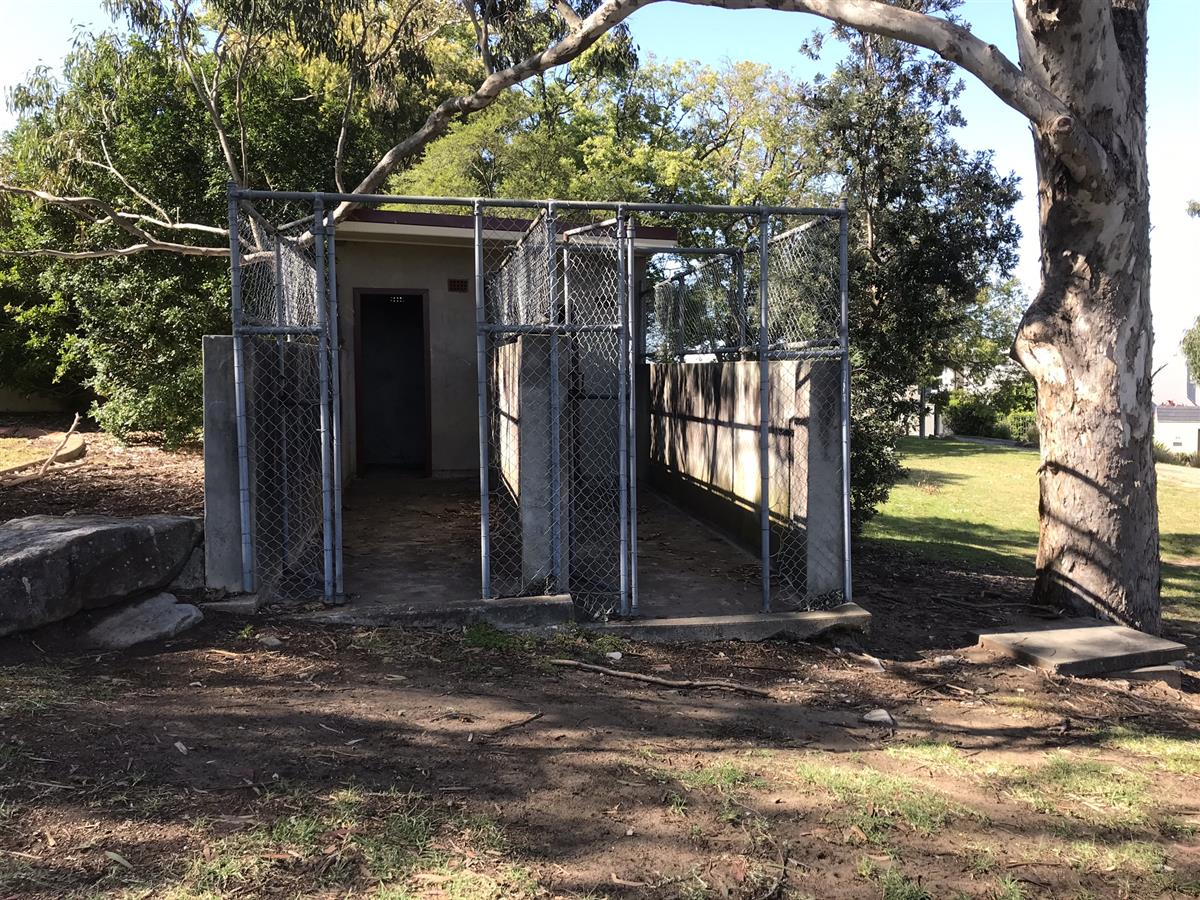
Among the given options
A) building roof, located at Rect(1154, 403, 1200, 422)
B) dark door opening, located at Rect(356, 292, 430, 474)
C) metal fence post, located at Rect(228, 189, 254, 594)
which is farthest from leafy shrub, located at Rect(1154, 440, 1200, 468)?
metal fence post, located at Rect(228, 189, 254, 594)

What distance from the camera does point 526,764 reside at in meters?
3.80

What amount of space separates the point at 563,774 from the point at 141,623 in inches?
111

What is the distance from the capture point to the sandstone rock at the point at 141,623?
5.02m

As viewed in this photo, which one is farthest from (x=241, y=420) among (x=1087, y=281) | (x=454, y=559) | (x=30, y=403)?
(x=30, y=403)

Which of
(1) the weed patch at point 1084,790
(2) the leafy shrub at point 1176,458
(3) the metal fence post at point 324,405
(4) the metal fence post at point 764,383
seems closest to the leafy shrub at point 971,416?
(2) the leafy shrub at point 1176,458

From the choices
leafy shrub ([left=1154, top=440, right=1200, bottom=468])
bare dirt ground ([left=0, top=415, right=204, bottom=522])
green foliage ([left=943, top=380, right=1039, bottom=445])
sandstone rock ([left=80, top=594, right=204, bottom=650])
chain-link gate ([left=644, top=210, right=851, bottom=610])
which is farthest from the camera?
green foliage ([left=943, top=380, right=1039, bottom=445])

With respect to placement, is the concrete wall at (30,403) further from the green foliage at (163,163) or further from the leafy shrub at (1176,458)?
the leafy shrub at (1176,458)

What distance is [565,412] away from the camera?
6.74m

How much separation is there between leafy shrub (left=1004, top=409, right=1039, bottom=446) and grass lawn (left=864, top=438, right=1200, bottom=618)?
660 centimetres

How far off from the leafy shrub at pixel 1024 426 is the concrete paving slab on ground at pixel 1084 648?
85.0 feet

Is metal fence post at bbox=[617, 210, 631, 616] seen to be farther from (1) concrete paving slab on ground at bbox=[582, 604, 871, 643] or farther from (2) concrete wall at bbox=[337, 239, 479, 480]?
(2) concrete wall at bbox=[337, 239, 479, 480]

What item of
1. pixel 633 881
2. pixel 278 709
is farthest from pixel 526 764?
pixel 278 709

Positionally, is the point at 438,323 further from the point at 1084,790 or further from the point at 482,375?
the point at 1084,790

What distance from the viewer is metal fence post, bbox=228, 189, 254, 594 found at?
546 centimetres
